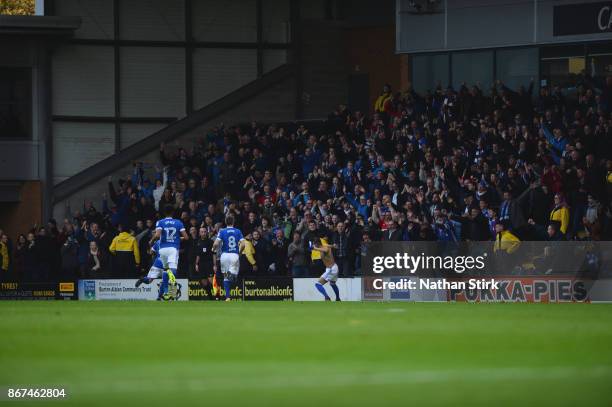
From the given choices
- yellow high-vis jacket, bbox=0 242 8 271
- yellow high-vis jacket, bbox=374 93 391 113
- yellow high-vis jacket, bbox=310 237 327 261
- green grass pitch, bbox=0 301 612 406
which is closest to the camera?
green grass pitch, bbox=0 301 612 406

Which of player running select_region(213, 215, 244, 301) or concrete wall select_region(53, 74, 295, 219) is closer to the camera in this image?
player running select_region(213, 215, 244, 301)

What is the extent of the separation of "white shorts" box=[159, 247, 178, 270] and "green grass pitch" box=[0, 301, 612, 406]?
8.27 meters

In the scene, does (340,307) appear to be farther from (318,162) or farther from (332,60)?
(332,60)

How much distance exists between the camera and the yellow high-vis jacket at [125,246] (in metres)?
35.3

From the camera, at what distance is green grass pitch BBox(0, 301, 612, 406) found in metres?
9.76

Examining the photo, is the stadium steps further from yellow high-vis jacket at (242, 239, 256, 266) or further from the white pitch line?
the white pitch line

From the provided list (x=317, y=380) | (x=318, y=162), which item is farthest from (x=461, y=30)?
(x=317, y=380)

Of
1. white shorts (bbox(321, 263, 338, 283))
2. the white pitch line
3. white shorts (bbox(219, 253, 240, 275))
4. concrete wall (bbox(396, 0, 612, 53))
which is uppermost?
concrete wall (bbox(396, 0, 612, 53))

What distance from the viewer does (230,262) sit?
29.7 metres

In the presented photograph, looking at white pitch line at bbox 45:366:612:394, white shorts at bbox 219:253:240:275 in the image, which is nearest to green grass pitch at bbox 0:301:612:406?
white pitch line at bbox 45:366:612:394

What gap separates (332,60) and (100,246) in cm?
1571

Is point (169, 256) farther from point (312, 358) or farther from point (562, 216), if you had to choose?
point (312, 358)

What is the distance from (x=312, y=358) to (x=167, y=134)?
3370 cm

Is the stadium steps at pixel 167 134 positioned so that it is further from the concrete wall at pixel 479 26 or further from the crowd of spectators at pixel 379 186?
the concrete wall at pixel 479 26
